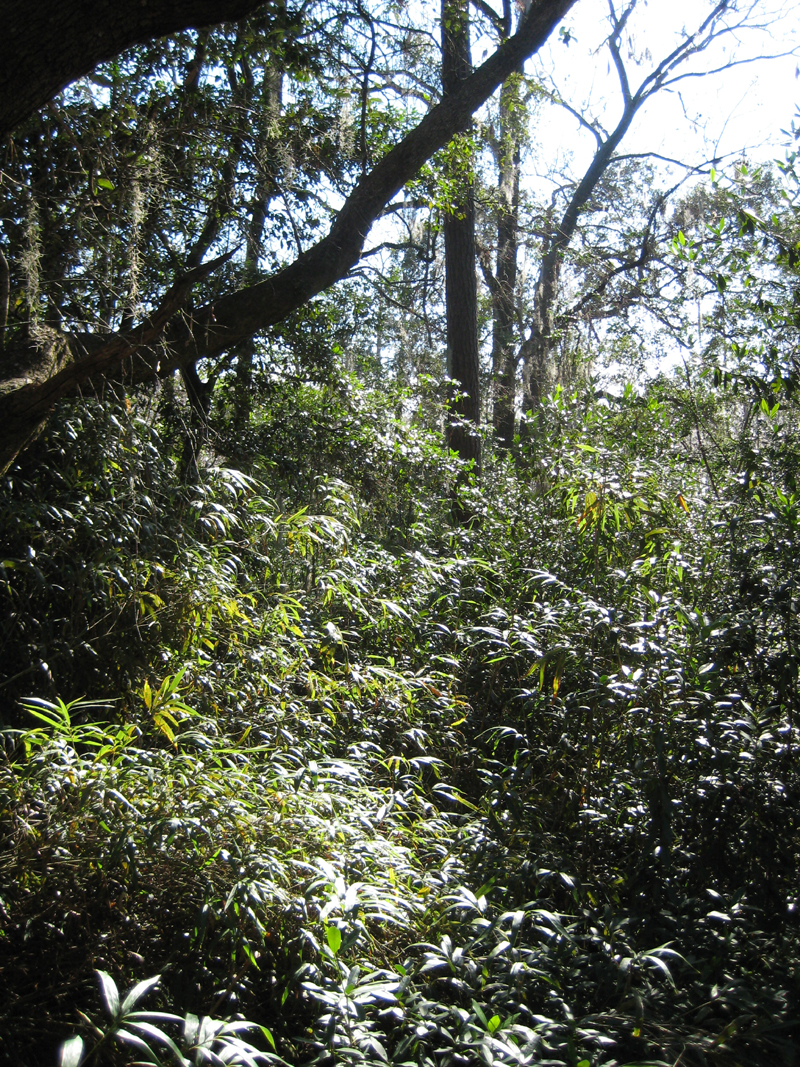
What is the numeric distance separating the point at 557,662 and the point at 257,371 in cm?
420

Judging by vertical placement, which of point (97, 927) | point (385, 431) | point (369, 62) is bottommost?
point (97, 927)

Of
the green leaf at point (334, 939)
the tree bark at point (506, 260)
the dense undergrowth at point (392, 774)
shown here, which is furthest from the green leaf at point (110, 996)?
the tree bark at point (506, 260)

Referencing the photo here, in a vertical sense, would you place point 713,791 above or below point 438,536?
below

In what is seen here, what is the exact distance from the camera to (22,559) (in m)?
3.12

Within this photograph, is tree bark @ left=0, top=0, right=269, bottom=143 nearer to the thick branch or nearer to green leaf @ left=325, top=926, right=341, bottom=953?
the thick branch

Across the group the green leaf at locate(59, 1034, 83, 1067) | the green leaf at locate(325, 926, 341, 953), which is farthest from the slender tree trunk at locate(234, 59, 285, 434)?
the green leaf at locate(59, 1034, 83, 1067)

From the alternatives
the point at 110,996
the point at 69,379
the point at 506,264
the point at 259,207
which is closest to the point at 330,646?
the point at 69,379

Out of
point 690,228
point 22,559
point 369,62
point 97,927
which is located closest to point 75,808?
point 97,927

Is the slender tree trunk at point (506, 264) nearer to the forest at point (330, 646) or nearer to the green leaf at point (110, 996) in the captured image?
the forest at point (330, 646)

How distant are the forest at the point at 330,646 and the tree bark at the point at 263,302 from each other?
0.03 metres

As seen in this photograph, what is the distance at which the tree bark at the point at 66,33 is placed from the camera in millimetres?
2297

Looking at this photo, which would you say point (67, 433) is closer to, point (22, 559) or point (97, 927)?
point (22, 559)

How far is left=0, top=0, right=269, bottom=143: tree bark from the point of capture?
230 centimetres

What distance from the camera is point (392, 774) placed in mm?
3453
